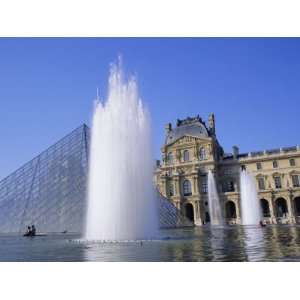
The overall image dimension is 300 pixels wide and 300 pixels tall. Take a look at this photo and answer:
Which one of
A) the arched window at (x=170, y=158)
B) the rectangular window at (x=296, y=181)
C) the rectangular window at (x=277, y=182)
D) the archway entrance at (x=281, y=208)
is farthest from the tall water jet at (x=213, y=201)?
the rectangular window at (x=296, y=181)

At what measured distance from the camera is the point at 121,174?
49.6 feet

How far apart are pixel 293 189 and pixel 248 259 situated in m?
40.9

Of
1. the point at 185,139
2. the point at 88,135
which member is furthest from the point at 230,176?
the point at 88,135

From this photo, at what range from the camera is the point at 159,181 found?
174 ft

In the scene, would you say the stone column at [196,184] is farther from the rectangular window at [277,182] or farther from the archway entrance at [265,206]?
the rectangular window at [277,182]

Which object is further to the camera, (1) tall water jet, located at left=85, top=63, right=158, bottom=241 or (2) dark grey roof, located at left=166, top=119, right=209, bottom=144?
(2) dark grey roof, located at left=166, top=119, right=209, bottom=144

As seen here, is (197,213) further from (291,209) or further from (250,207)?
(291,209)

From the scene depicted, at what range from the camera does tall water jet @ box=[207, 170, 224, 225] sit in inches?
1919

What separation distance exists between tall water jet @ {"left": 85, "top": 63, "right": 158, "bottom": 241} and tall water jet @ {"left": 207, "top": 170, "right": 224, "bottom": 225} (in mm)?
34269

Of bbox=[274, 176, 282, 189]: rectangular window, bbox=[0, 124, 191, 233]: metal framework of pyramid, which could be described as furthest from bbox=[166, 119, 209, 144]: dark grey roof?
bbox=[0, 124, 191, 233]: metal framework of pyramid

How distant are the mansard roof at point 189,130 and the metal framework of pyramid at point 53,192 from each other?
92.4 feet

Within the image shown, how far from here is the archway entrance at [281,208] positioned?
46688 millimetres

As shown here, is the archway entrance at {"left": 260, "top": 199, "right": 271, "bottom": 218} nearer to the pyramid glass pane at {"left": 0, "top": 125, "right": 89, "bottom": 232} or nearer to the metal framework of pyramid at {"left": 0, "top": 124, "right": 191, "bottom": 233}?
the metal framework of pyramid at {"left": 0, "top": 124, "right": 191, "bottom": 233}
